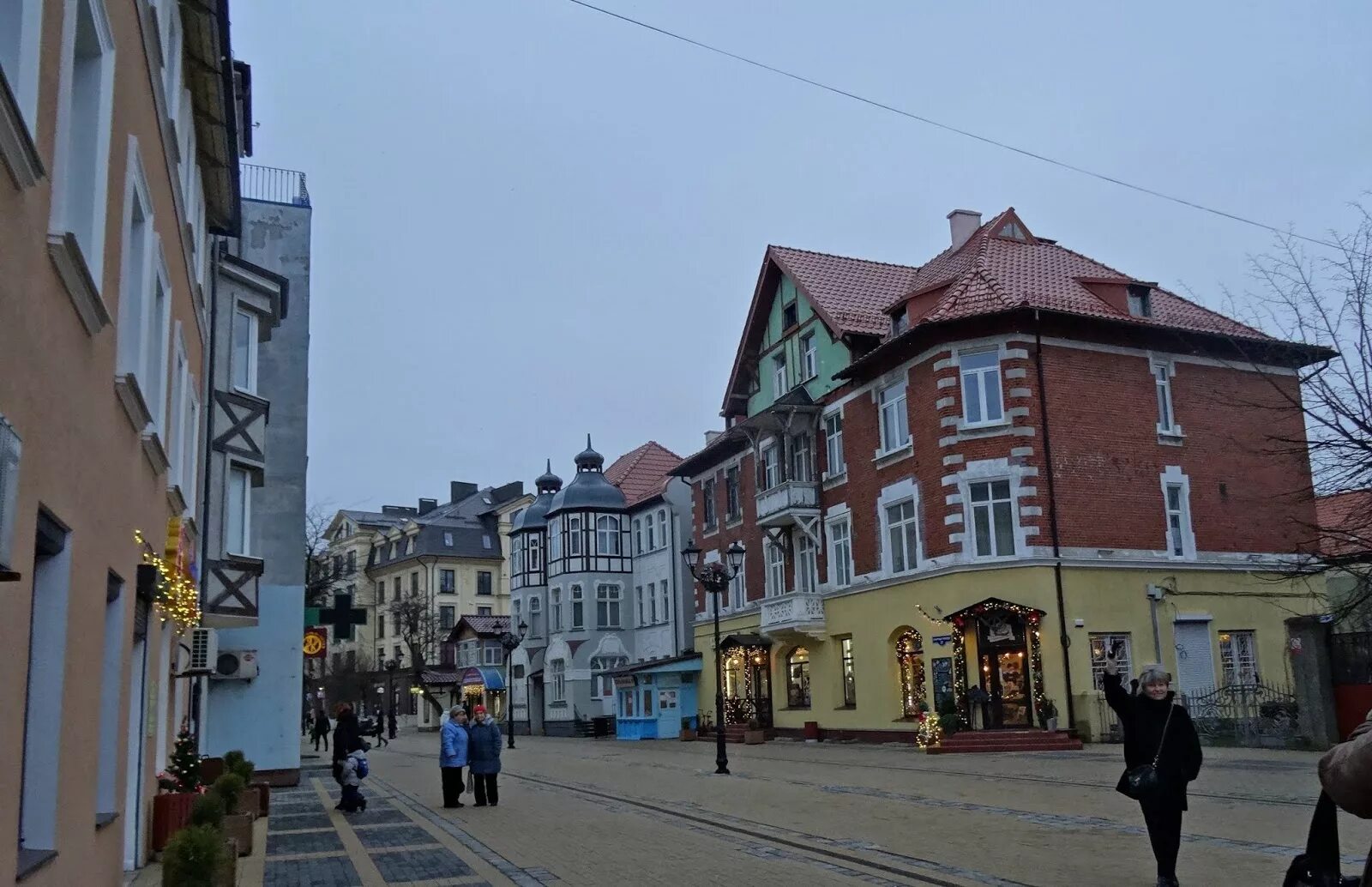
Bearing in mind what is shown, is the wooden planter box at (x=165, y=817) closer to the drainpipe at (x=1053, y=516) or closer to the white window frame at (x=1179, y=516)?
the drainpipe at (x=1053, y=516)

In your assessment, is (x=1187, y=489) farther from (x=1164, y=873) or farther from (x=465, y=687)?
(x=465, y=687)

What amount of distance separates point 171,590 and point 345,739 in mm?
7136

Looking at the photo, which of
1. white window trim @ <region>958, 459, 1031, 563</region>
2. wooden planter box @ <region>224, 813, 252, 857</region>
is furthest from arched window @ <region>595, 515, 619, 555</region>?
wooden planter box @ <region>224, 813, 252, 857</region>

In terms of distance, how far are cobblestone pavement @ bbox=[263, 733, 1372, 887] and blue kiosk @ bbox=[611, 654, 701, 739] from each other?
23.9m

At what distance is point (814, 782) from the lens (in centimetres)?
2119

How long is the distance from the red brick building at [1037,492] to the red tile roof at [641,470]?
2469 centimetres

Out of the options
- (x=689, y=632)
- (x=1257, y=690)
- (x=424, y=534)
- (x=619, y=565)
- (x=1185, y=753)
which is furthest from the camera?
(x=424, y=534)

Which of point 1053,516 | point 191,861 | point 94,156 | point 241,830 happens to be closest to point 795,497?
point 1053,516

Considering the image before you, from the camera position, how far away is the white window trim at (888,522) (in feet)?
107

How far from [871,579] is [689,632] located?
2068 cm

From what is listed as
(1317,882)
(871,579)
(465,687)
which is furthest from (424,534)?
(1317,882)

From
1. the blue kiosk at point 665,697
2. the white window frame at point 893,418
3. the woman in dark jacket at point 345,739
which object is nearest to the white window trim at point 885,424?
the white window frame at point 893,418

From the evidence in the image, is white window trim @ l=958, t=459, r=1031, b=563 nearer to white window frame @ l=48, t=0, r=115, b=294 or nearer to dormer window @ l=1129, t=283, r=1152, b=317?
dormer window @ l=1129, t=283, r=1152, b=317

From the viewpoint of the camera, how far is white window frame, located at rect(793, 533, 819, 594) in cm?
3900
